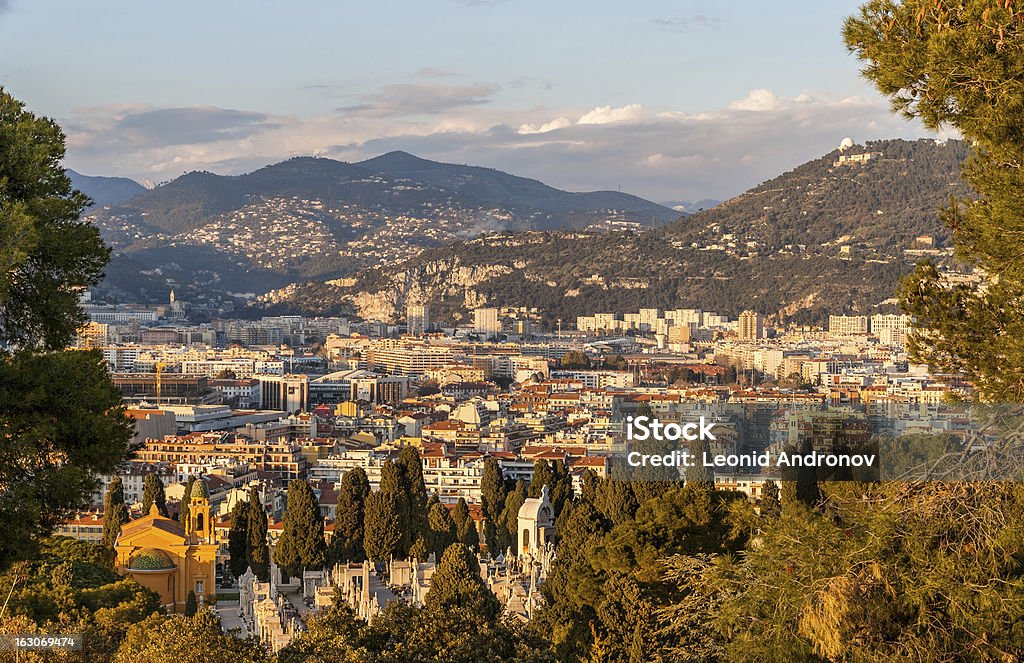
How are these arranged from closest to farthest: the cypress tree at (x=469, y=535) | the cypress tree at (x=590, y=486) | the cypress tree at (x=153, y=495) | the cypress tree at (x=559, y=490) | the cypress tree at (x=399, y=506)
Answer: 1. the cypress tree at (x=590, y=486)
2. the cypress tree at (x=399, y=506)
3. the cypress tree at (x=469, y=535)
4. the cypress tree at (x=153, y=495)
5. the cypress tree at (x=559, y=490)

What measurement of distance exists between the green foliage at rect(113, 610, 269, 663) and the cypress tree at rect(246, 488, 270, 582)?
36.8 ft

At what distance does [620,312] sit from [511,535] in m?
84.3

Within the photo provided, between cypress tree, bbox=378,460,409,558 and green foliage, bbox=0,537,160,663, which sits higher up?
green foliage, bbox=0,537,160,663

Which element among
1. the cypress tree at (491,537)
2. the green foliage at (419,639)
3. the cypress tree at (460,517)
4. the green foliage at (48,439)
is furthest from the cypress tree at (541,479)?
the green foliage at (48,439)

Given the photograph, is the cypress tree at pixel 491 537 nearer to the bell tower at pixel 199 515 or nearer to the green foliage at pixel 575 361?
the bell tower at pixel 199 515

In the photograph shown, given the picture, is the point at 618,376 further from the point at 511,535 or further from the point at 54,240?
the point at 54,240

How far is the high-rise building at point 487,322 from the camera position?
355 feet

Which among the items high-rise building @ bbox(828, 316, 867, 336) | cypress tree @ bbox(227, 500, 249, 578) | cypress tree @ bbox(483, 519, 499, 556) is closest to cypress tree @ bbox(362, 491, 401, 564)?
cypress tree @ bbox(227, 500, 249, 578)

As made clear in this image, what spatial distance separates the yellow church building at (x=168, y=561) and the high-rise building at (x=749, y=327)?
7663cm

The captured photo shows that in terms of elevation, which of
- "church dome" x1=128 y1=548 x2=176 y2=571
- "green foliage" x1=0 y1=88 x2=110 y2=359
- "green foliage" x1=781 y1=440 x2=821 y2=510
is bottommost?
"church dome" x1=128 y1=548 x2=176 y2=571

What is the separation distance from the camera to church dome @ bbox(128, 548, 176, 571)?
18.0 meters

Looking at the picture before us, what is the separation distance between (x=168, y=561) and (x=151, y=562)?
0.22 m

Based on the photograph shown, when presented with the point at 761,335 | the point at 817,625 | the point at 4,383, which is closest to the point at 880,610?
the point at 817,625

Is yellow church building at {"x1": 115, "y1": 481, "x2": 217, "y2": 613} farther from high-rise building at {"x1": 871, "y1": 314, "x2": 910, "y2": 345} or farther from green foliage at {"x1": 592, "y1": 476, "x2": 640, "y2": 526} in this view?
high-rise building at {"x1": 871, "y1": 314, "x2": 910, "y2": 345}
